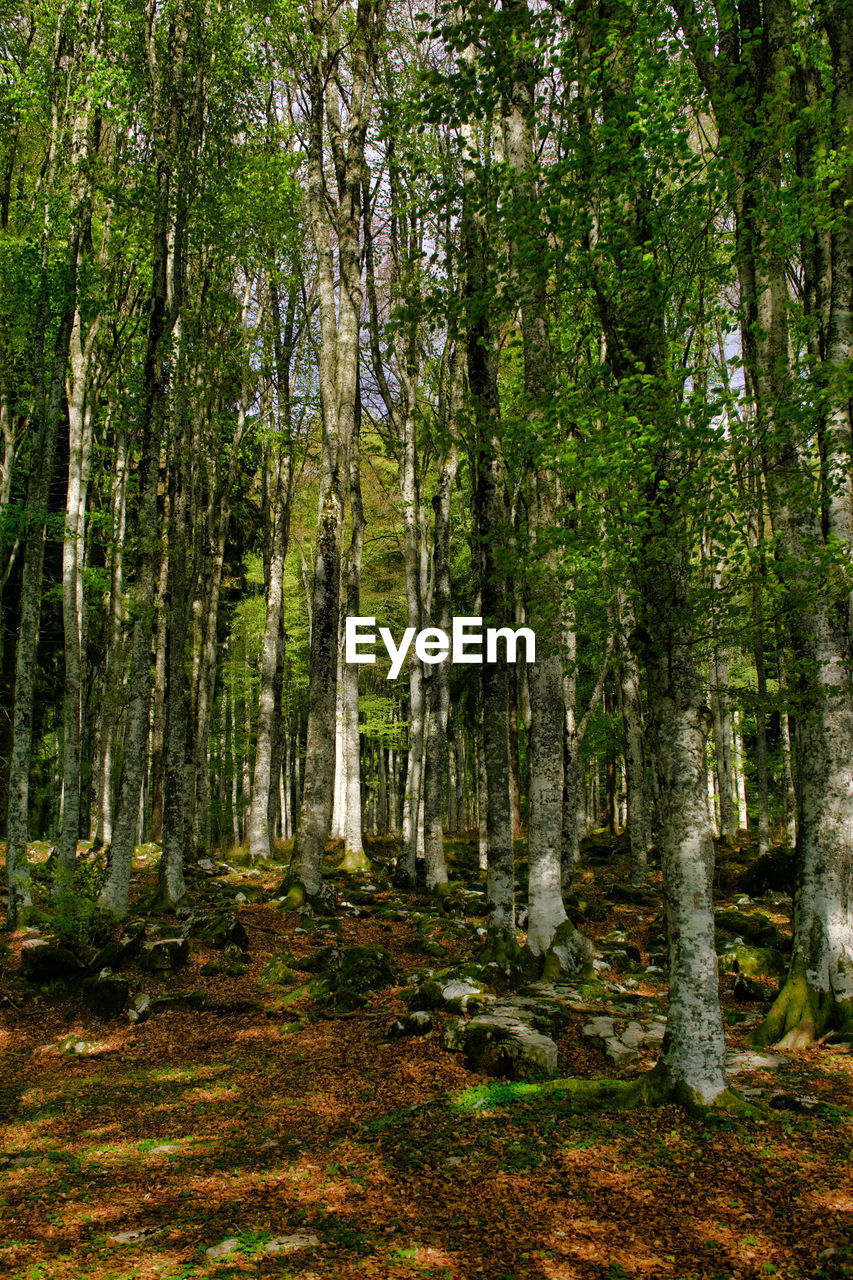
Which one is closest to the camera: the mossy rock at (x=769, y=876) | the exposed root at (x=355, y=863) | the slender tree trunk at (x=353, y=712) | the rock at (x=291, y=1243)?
the rock at (x=291, y=1243)

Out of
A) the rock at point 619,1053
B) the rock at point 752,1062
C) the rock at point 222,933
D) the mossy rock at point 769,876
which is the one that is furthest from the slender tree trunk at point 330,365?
the mossy rock at point 769,876

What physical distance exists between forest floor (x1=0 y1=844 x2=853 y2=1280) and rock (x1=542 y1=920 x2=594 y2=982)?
173cm

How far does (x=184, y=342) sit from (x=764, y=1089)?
13228 mm

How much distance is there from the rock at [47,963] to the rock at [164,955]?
0.76 metres

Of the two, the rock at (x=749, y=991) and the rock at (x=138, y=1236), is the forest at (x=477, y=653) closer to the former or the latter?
the rock at (x=138, y=1236)

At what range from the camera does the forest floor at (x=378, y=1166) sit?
3.82 meters

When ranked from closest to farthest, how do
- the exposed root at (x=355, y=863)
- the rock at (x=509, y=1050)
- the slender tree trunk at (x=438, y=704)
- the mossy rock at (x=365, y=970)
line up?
A: 1. the rock at (x=509, y=1050)
2. the mossy rock at (x=365, y=970)
3. the slender tree trunk at (x=438, y=704)
4. the exposed root at (x=355, y=863)

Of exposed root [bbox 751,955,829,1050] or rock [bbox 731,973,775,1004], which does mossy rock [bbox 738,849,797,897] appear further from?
exposed root [bbox 751,955,829,1050]

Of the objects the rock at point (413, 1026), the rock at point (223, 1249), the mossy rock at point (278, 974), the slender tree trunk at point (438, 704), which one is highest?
the slender tree trunk at point (438, 704)

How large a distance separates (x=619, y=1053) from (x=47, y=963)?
6814 millimetres

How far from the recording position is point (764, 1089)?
564 centimetres

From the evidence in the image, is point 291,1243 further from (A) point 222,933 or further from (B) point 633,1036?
(A) point 222,933

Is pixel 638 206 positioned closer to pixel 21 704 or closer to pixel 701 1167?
pixel 701 1167

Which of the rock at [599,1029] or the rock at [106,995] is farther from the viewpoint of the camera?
the rock at [106,995]
